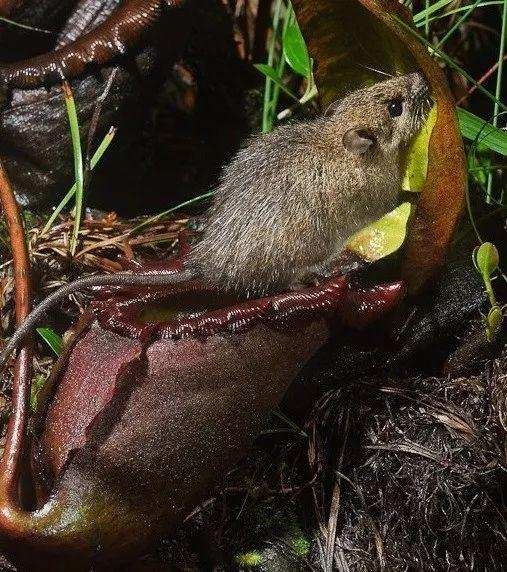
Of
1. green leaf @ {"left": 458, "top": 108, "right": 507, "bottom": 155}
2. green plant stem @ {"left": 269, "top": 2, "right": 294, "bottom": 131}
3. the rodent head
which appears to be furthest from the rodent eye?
green plant stem @ {"left": 269, "top": 2, "right": 294, "bottom": 131}

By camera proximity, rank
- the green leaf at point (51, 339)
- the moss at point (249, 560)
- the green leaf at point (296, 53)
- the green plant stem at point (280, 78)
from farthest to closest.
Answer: the green plant stem at point (280, 78)
the green leaf at point (296, 53)
the green leaf at point (51, 339)
the moss at point (249, 560)

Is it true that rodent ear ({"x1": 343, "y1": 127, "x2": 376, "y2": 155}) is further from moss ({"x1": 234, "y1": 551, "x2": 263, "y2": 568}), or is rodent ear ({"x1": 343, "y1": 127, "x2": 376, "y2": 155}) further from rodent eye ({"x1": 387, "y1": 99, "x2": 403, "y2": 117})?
moss ({"x1": 234, "y1": 551, "x2": 263, "y2": 568})

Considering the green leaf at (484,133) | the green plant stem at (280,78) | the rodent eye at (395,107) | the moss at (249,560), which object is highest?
the green plant stem at (280,78)

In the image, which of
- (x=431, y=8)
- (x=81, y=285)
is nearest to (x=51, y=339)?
(x=81, y=285)

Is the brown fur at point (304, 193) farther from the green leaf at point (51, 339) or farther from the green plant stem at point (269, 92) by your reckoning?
the green leaf at point (51, 339)

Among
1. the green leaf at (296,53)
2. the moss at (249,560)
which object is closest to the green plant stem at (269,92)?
the green leaf at (296,53)

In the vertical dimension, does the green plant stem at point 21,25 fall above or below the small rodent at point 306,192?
above

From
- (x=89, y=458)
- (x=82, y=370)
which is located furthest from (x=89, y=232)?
(x=89, y=458)

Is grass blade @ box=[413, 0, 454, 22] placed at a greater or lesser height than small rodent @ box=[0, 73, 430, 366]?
greater
